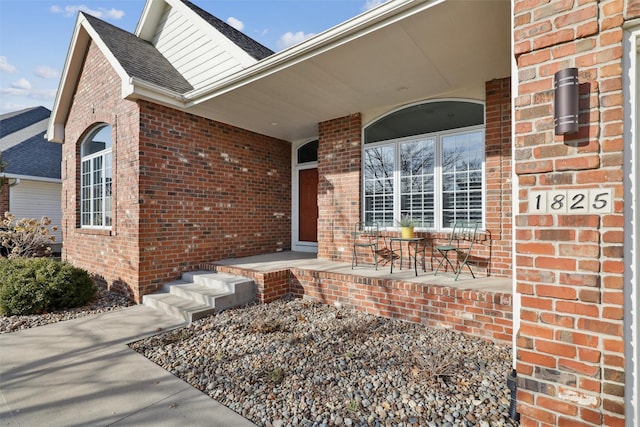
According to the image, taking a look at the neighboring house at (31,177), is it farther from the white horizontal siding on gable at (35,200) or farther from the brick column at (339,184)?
the brick column at (339,184)

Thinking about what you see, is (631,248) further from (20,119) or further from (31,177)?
(20,119)

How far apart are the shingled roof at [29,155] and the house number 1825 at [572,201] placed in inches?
547

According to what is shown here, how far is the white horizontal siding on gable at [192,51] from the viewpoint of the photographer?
6.37 meters

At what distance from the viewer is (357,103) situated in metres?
5.45

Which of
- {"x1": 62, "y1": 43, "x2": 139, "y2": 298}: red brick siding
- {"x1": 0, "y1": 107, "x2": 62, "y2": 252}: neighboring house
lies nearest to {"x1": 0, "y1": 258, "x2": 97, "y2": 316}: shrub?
{"x1": 62, "y1": 43, "x2": 139, "y2": 298}: red brick siding

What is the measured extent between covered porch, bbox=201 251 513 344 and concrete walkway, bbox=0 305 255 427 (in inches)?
76.1

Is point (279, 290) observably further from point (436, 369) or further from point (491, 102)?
point (491, 102)

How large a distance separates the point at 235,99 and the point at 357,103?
202cm

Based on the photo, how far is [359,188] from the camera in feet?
19.5

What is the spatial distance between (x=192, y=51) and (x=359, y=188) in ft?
15.0

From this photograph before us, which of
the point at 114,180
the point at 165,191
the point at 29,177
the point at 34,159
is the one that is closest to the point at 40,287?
the point at 114,180

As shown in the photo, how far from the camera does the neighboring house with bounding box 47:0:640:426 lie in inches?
68.6

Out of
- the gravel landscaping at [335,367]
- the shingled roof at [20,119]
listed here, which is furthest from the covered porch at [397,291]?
the shingled roof at [20,119]

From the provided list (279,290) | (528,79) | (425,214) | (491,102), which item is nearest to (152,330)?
(279,290)
